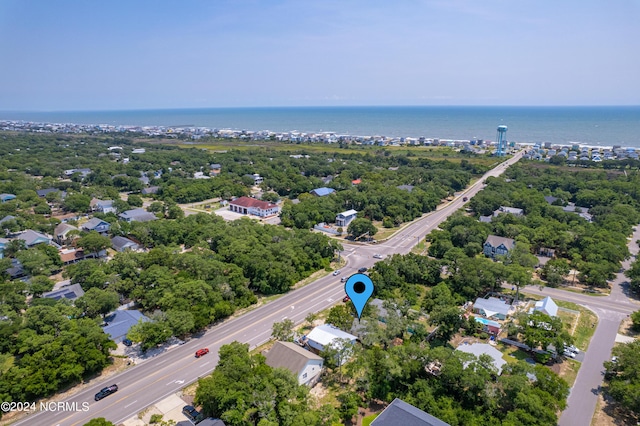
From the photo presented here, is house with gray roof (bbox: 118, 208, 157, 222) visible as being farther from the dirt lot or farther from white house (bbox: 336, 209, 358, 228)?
the dirt lot

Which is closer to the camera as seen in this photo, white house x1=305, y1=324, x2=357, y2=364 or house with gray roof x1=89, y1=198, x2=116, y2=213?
white house x1=305, y1=324, x2=357, y2=364

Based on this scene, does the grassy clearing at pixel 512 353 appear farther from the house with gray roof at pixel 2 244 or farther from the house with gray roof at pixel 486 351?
the house with gray roof at pixel 2 244

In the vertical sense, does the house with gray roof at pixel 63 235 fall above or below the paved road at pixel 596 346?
above

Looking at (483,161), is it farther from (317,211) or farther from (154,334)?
(154,334)

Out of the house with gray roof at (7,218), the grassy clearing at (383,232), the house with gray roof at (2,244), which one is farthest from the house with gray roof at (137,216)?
the grassy clearing at (383,232)

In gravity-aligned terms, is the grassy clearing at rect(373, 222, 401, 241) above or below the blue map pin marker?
below

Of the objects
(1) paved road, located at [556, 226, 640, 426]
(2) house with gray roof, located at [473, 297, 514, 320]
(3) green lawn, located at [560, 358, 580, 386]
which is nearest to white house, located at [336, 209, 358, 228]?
(2) house with gray roof, located at [473, 297, 514, 320]

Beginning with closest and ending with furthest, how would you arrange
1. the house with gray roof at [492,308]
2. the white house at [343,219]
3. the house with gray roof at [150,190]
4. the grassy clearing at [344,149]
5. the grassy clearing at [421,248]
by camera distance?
the house with gray roof at [492,308], the grassy clearing at [421,248], the white house at [343,219], the house with gray roof at [150,190], the grassy clearing at [344,149]
